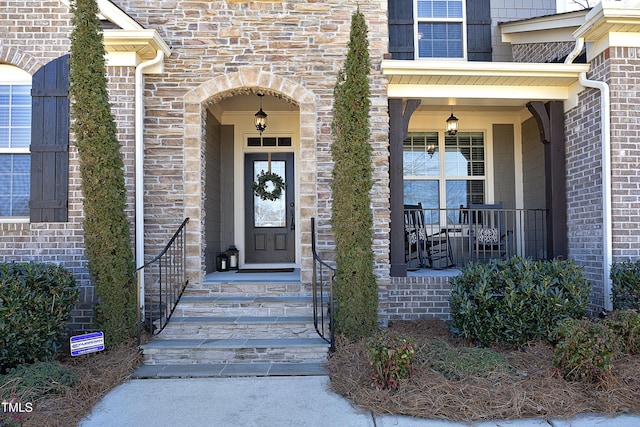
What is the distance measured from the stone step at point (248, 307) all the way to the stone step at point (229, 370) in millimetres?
773

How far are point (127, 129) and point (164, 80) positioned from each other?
2.49 feet

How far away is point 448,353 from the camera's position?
167 inches

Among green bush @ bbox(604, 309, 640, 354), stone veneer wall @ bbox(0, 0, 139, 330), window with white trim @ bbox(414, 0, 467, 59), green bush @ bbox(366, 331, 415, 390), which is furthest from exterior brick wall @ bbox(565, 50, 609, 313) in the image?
stone veneer wall @ bbox(0, 0, 139, 330)

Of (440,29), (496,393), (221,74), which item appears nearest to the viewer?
(496,393)

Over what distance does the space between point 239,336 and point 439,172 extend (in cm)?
466

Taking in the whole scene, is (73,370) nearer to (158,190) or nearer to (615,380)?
(158,190)

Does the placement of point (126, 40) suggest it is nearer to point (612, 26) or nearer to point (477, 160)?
point (612, 26)

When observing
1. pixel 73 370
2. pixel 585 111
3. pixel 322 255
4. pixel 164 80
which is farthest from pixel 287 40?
pixel 73 370

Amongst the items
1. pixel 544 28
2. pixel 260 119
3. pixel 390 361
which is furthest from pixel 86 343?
pixel 544 28

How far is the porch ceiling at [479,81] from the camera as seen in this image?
18.5 feet

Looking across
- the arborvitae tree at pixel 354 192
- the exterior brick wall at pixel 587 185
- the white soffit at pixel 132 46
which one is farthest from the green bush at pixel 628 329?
the white soffit at pixel 132 46

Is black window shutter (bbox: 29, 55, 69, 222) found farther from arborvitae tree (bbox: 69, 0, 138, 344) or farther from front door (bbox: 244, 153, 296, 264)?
front door (bbox: 244, 153, 296, 264)

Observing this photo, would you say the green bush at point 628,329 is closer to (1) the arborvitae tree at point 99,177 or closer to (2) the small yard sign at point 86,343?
(1) the arborvitae tree at point 99,177

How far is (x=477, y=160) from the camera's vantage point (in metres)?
8.07
